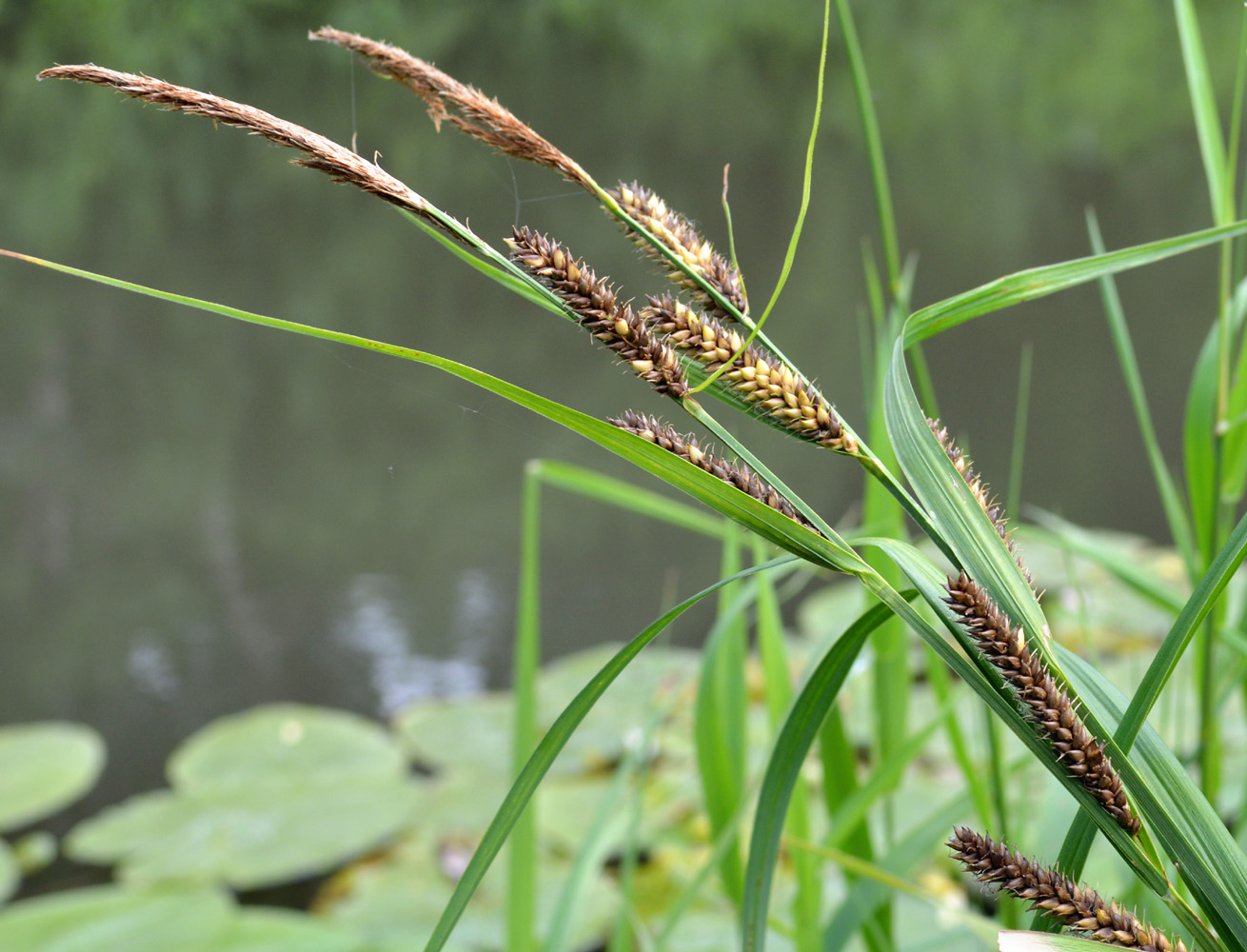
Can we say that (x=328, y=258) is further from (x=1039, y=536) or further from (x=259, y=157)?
(x=1039, y=536)

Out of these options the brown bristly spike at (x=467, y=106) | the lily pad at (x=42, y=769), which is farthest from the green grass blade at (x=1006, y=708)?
the lily pad at (x=42, y=769)

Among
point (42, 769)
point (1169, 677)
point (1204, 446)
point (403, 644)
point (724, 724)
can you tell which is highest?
point (1204, 446)

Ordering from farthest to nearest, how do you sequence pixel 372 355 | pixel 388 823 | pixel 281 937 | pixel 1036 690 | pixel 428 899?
1. pixel 372 355
2. pixel 388 823
3. pixel 428 899
4. pixel 281 937
5. pixel 1036 690

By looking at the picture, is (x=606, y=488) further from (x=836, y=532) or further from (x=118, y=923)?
(x=118, y=923)

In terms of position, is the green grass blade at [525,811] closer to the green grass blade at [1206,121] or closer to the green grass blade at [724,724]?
the green grass blade at [724,724]

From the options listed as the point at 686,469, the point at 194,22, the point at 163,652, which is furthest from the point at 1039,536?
the point at 194,22

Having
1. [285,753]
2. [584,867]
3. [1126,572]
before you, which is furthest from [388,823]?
[1126,572]
